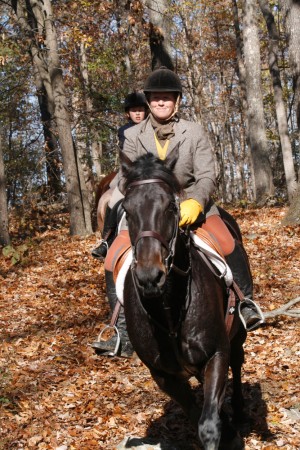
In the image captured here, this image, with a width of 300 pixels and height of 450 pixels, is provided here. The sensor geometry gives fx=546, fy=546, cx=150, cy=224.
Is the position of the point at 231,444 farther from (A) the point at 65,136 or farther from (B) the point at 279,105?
(B) the point at 279,105

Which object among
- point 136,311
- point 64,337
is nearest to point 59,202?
point 64,337

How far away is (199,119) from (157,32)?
58.7 feet

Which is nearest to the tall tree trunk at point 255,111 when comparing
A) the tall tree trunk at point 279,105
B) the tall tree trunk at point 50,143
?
the tall tree trunk at point 279,105

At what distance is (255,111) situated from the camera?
20.9 m

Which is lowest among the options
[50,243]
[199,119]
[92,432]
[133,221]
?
[92,432]

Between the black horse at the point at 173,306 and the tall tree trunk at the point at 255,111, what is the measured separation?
51.7 ft

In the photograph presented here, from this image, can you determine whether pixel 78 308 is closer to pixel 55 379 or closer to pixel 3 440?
pixel 55 379

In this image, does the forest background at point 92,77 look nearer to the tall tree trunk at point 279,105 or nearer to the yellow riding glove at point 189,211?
the tall tree trunk at point 279,105

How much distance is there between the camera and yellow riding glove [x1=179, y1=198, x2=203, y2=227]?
14.2 feet

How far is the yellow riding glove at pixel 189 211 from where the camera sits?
4339mm

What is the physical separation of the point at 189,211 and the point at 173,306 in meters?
0.77

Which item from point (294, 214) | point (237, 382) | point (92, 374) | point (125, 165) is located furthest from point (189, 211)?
point (294, 214)

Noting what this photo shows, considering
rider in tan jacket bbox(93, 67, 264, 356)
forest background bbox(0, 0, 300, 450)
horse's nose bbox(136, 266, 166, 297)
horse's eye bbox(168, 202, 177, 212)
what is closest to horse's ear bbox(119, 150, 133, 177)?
horse's eye bbox(168, 202, 177, 212)

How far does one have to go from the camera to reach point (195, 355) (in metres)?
4.43
